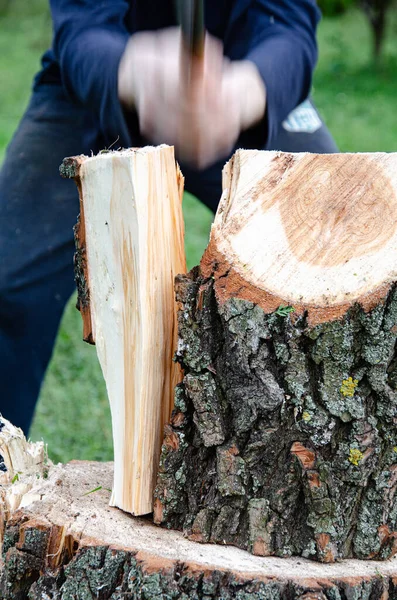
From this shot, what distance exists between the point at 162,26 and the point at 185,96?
2.75ft

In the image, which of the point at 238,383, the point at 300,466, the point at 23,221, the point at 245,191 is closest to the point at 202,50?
the point at 245,191

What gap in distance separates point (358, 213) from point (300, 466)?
1.62 ft

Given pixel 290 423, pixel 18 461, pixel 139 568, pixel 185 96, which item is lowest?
pixel 139 568

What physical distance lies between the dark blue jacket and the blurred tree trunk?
9059 millimetres

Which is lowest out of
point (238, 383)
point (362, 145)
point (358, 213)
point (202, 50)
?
point (238, 383)

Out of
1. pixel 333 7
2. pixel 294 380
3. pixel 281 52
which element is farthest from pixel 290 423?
pixel 333 7

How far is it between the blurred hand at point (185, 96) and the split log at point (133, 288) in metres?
0.17

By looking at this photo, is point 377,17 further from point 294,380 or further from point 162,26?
point 294,380

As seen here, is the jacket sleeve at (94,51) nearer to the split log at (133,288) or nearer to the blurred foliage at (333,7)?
the split log at (133,288)

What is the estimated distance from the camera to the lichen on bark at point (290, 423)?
4.34 feet

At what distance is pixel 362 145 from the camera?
23.6ft

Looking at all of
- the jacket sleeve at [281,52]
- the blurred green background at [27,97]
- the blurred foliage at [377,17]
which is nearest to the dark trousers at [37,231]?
the jacket sleeve at [281,52]

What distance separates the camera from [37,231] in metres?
2.38

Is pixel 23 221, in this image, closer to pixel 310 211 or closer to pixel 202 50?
pixel 202 50
